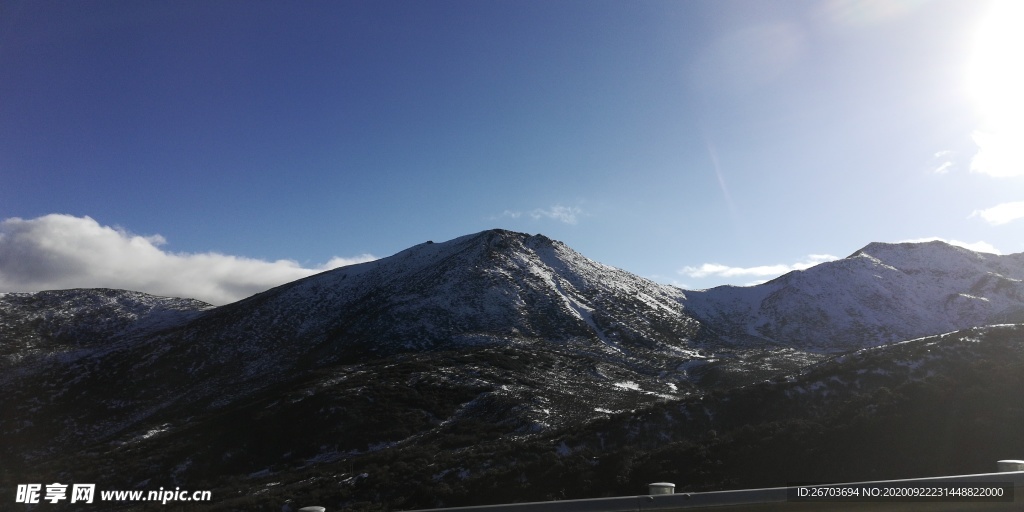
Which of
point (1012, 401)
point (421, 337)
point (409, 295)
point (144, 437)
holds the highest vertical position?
point (409, 295)

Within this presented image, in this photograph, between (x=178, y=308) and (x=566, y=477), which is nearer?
(x=566, y=477)

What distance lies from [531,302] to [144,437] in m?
64.3

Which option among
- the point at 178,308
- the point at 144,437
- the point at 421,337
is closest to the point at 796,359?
the point at 421,337

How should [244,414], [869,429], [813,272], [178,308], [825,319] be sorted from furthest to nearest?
[813,272]
[178,308]
[825,319]
[244,414]
[869,429]

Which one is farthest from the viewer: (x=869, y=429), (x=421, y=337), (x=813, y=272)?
(x=813, y=272)

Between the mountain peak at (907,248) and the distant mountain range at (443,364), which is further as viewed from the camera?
the mountain peak at (907,248)

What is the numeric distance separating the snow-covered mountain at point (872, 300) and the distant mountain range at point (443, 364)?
2.15 ft

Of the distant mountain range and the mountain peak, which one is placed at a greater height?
the mountain peak

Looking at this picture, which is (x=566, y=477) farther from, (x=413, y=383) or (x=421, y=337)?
(x=421, y=337)

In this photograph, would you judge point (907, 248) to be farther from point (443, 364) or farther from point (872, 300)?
point (443, 364)

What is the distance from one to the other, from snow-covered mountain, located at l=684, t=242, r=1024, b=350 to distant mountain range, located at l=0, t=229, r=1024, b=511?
657 millimetres

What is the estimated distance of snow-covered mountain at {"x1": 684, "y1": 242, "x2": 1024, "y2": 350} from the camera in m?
107

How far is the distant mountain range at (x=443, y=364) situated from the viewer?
2878cm

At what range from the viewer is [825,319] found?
113 meters
